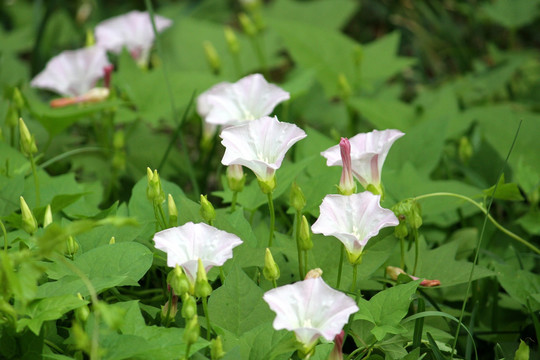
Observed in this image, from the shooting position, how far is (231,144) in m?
1.21

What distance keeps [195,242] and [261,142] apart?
261mm

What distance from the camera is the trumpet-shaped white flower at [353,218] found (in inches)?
43.4

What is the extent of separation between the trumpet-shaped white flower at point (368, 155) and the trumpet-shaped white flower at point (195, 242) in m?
0.29

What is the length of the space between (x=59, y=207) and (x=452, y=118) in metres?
1.30

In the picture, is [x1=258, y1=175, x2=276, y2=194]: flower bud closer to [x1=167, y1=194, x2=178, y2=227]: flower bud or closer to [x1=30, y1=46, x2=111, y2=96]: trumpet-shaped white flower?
[x1=167, y1=194, x2=178, y2=227]: flower bud

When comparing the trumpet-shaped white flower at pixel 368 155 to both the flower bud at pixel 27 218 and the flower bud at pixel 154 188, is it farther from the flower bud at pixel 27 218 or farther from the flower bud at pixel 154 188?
the flower bud at pixel 27 218

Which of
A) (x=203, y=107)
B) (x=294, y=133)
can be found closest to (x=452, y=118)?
(x=203, y=107)

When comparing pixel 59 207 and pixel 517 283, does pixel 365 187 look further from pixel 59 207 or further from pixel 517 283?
pixel 59 207

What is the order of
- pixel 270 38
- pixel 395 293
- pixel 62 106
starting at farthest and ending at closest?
pixel 270 38, pixel 62 106, pixel 395 293

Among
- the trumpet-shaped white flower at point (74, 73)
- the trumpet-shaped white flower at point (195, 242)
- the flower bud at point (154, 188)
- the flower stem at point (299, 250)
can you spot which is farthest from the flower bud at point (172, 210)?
the trumpet-shaped white flower at point (74, 73)

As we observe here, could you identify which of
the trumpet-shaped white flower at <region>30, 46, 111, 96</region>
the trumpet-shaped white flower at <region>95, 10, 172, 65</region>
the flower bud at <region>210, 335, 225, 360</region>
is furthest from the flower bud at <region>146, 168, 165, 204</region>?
the trumpet-shaped white flower at <region>95, 10, 172, 65</region>

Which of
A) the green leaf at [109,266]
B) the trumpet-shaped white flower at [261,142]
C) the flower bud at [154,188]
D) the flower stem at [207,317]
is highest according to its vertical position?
the trumpet-shaped white flower at [261,142]

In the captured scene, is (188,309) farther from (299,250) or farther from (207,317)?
(299,250)

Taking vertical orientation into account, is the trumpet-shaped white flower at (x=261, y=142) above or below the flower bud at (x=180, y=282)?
above
